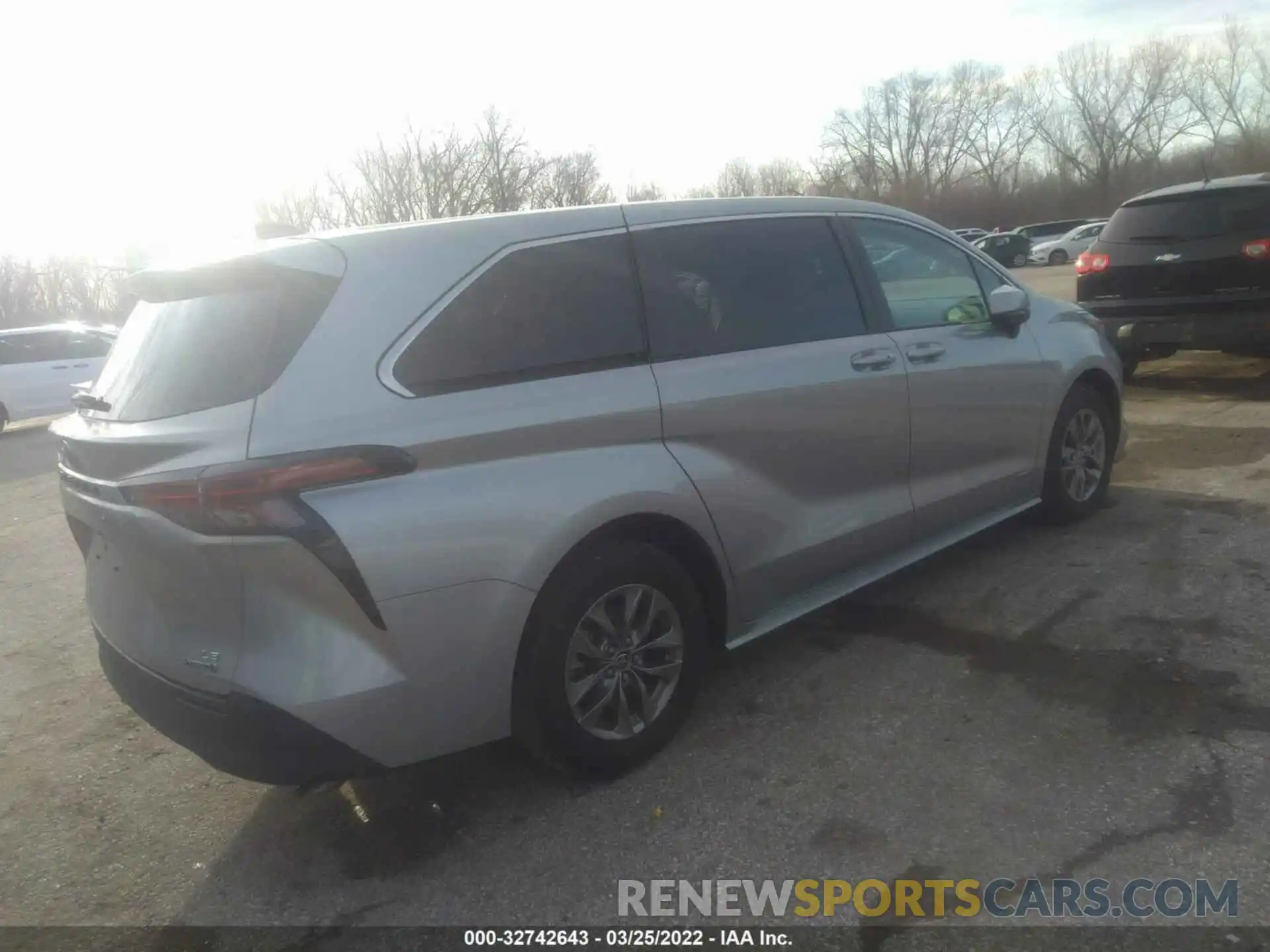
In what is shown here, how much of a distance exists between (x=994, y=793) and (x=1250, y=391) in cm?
731

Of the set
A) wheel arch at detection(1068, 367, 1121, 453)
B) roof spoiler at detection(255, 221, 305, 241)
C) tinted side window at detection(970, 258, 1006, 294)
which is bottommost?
wheel arch at detection(1068, 367, 1121, 453)

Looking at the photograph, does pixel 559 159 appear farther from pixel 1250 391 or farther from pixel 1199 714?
pixel 1199 714

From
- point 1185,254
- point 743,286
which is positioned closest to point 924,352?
point 743,286

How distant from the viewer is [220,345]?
301 cm

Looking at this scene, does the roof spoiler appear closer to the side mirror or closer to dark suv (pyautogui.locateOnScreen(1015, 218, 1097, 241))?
the side mirror

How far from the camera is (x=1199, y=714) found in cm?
346

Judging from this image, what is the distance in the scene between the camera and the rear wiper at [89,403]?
3.27 metres

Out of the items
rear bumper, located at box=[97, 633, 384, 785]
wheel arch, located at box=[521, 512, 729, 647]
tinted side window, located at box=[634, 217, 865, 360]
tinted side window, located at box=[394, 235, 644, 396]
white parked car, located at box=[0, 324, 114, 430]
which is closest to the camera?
rear bumper, located at box=[97, 633, 384, 785]

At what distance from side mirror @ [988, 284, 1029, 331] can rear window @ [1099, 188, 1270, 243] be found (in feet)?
15.3

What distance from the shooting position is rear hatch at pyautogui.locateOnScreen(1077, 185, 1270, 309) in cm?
834

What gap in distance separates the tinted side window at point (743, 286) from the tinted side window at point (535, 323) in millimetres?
118

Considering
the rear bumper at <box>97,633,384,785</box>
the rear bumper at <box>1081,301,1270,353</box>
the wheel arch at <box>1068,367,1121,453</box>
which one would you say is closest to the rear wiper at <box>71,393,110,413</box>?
the rear bumper at <box>97,633,384,785</box>

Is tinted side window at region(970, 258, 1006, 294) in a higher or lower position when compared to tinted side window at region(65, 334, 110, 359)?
higher

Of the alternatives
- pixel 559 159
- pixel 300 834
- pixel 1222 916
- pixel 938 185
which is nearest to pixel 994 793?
pixel 1222 916
